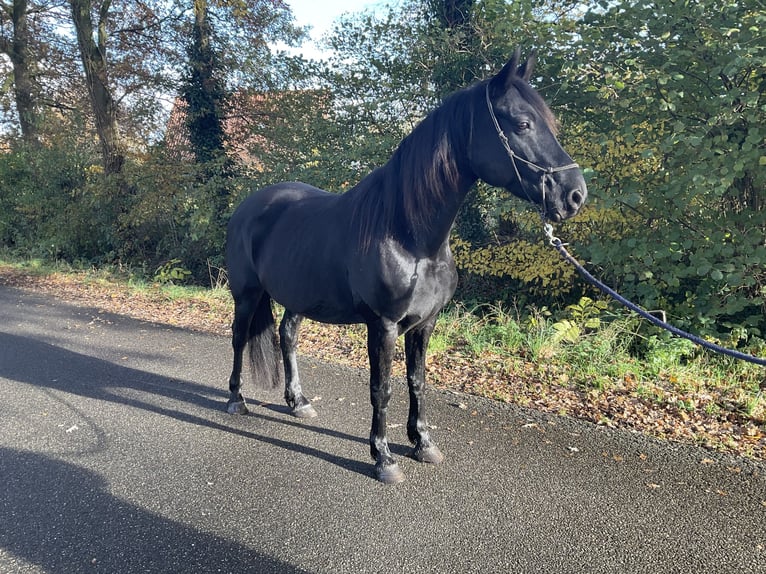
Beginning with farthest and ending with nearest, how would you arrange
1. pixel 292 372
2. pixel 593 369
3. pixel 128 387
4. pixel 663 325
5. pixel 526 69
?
pixel 593 369
pixel 128 387
pixel 292 372
pixel 526 69
pixel 663 325

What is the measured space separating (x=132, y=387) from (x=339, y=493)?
2.59 metres

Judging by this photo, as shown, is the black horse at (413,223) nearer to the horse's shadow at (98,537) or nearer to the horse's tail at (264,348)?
the horse's tail at (264,348)

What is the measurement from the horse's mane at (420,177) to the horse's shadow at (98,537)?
1.66 meters

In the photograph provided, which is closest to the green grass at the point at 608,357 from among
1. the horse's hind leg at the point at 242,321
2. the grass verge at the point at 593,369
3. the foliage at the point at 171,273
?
the grass verge at the point at 593,369

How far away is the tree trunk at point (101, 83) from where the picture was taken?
12.2m

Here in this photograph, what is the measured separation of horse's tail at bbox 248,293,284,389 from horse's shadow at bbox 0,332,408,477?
224 millimetres

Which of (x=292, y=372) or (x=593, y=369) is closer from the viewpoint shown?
(x=292, y=372)

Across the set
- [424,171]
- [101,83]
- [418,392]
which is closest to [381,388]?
[418,392]

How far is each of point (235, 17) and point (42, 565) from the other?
12567 millimetres

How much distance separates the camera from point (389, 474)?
2727mm

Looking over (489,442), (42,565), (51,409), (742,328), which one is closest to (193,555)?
(42,565)

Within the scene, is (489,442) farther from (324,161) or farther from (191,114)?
(191,114)

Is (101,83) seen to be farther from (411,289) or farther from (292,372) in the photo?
(411,289)

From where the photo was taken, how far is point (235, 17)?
11625 mm
